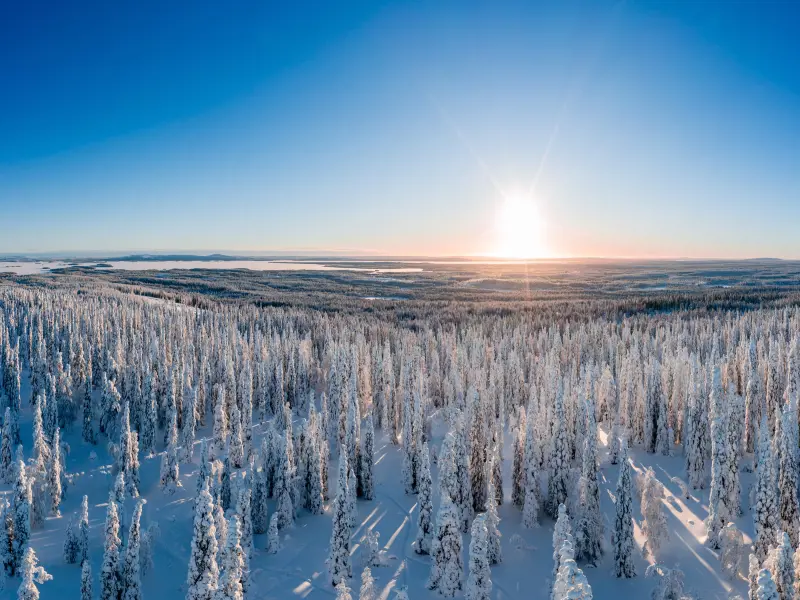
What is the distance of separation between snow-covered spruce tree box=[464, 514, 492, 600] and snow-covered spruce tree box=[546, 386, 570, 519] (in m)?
11.6

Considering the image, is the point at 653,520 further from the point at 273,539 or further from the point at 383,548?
the point at 273,539

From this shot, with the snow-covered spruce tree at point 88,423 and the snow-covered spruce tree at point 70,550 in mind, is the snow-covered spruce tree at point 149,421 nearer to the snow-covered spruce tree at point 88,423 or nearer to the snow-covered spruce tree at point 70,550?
the snow-covered spruce tree at point 88,423

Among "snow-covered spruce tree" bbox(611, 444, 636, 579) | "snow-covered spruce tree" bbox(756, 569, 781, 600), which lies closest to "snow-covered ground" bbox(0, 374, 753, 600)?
"snow-covered spruce tree" bbox(611, 444, 636, 579)

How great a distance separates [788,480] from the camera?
2584 centimetres

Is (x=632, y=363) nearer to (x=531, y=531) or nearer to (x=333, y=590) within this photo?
(x=531, y=531)

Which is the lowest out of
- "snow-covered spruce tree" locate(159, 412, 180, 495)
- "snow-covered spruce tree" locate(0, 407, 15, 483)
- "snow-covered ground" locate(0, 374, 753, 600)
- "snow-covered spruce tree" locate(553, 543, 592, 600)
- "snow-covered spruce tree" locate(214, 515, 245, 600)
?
"snow-covered ground" locate(0, 374, 753, 600)

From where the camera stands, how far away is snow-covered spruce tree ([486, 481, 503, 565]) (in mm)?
27438

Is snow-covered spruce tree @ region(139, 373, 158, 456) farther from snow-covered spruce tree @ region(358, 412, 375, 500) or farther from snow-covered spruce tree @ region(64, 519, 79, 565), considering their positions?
snow-covered spruce tree @ region(358, 412, 375, 500)

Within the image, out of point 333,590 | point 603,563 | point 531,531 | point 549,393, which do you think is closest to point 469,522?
point 531,531

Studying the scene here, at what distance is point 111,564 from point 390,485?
23914 millimetres

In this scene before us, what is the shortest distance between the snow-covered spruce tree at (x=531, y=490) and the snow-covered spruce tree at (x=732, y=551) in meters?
10.9

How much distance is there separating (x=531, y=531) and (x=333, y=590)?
565 inches

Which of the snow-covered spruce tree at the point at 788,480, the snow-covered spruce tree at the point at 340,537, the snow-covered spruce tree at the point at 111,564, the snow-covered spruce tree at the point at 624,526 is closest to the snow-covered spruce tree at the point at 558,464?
the snow-covered spruce tree at the point at 624,526

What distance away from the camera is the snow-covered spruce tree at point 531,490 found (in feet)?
105
